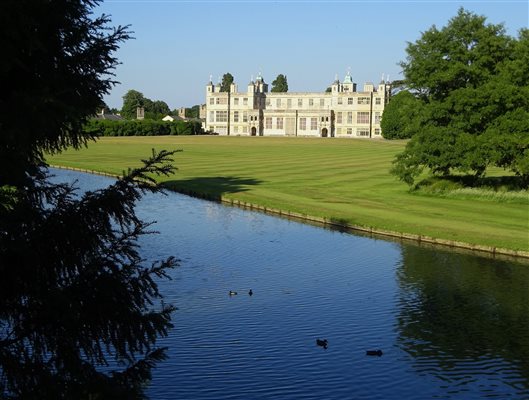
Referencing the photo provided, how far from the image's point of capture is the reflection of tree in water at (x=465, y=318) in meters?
15.9

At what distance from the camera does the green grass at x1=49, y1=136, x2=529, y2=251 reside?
111ft

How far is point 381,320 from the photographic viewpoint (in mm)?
19234

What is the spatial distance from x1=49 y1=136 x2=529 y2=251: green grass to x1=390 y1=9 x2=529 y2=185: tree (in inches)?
112

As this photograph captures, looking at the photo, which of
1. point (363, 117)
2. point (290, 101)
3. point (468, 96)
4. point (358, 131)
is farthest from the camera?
point (290, 101)

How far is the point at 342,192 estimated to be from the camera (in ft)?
157

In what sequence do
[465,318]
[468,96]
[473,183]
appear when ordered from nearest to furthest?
1. [465,318]
2. [468,96]
3. [473,183]

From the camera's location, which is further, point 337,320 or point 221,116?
point 221,116

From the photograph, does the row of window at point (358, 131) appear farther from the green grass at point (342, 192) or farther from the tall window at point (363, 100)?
the green grass at point (342, 192)

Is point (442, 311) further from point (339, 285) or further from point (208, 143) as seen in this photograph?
point (208, 143)

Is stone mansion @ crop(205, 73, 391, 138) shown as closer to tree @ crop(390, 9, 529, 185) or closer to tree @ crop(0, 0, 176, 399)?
tree @ crop(390, 9, 529, 185)

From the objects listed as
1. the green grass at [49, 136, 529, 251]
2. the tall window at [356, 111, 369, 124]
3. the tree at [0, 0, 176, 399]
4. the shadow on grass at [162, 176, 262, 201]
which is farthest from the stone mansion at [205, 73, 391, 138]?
the tree at [0, 0, 176, 399]

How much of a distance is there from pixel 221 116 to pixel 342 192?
124553 mm

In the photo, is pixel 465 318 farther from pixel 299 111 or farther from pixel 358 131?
pixel 299 111

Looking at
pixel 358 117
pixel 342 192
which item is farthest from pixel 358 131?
pixel 342 192
